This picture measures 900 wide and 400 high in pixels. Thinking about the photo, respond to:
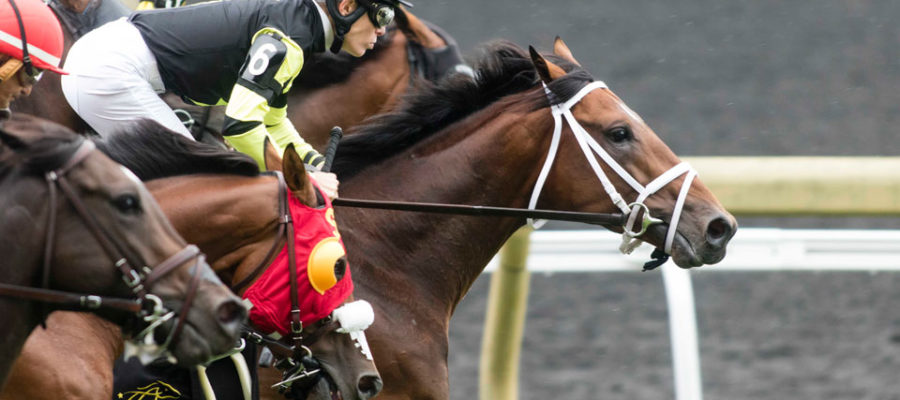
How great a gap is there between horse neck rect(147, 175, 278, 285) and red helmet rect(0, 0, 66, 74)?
419 mm

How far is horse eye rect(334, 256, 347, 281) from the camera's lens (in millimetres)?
3312

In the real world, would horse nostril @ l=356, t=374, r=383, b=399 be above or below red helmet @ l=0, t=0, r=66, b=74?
below

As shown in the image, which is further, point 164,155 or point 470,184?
point 470,184

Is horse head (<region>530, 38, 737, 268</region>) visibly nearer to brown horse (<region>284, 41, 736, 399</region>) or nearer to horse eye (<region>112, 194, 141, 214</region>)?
brown horse (<region>284, 41, 736, 399</region>)

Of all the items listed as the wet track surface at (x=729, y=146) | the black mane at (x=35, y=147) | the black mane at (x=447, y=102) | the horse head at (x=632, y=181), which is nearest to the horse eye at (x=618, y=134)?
the horse head at (x=632, y=181)

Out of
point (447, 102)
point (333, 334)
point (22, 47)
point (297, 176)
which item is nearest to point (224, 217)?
point (297, 176)

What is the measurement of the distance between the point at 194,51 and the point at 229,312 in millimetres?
1423

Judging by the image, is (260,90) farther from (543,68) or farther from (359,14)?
(543,68)

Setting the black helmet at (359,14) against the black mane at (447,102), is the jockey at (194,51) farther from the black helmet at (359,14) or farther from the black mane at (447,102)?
the black mane at (447,102)

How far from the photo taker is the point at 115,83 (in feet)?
12.8

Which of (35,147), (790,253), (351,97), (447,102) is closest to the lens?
(35,147)

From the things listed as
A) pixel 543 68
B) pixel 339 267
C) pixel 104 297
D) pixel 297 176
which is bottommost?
pixel 104 297

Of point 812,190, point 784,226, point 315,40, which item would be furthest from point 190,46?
point 784,226

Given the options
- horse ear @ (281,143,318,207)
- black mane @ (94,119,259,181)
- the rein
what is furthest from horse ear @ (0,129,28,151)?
the rein
